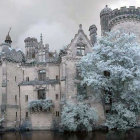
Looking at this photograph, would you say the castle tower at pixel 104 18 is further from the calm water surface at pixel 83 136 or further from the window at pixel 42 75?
the calm water surface at pixel 83 136

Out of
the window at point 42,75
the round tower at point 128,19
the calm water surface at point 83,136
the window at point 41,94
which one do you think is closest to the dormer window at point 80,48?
the window at point 42,75

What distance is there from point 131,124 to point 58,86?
553 inches

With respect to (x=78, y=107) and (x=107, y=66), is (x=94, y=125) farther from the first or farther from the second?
(x=107, y=66)

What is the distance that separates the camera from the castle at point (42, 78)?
37.3 m

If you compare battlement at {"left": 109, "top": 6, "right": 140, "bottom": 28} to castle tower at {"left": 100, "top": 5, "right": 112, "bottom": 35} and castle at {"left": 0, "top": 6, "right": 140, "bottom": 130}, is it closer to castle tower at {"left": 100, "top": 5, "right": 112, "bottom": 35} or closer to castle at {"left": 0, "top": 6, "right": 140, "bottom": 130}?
castle at {"left": 0, "top": 6, "right": 140, "bottom": 130}

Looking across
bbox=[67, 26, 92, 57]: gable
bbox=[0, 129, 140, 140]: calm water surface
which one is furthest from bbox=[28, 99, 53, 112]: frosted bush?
bbox=[67, 26, 92, 57]: gable

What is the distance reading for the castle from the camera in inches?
1470

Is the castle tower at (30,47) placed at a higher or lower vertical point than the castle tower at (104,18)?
lower

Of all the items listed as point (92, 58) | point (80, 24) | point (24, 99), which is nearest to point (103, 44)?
point (92, 58)

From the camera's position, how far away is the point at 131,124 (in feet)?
99.2

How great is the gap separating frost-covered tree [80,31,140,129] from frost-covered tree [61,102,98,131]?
2.55 m

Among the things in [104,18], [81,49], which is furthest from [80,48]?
[104,18]

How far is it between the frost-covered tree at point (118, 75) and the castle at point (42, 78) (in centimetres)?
540

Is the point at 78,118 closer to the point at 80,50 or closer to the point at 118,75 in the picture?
the point at 118,75
